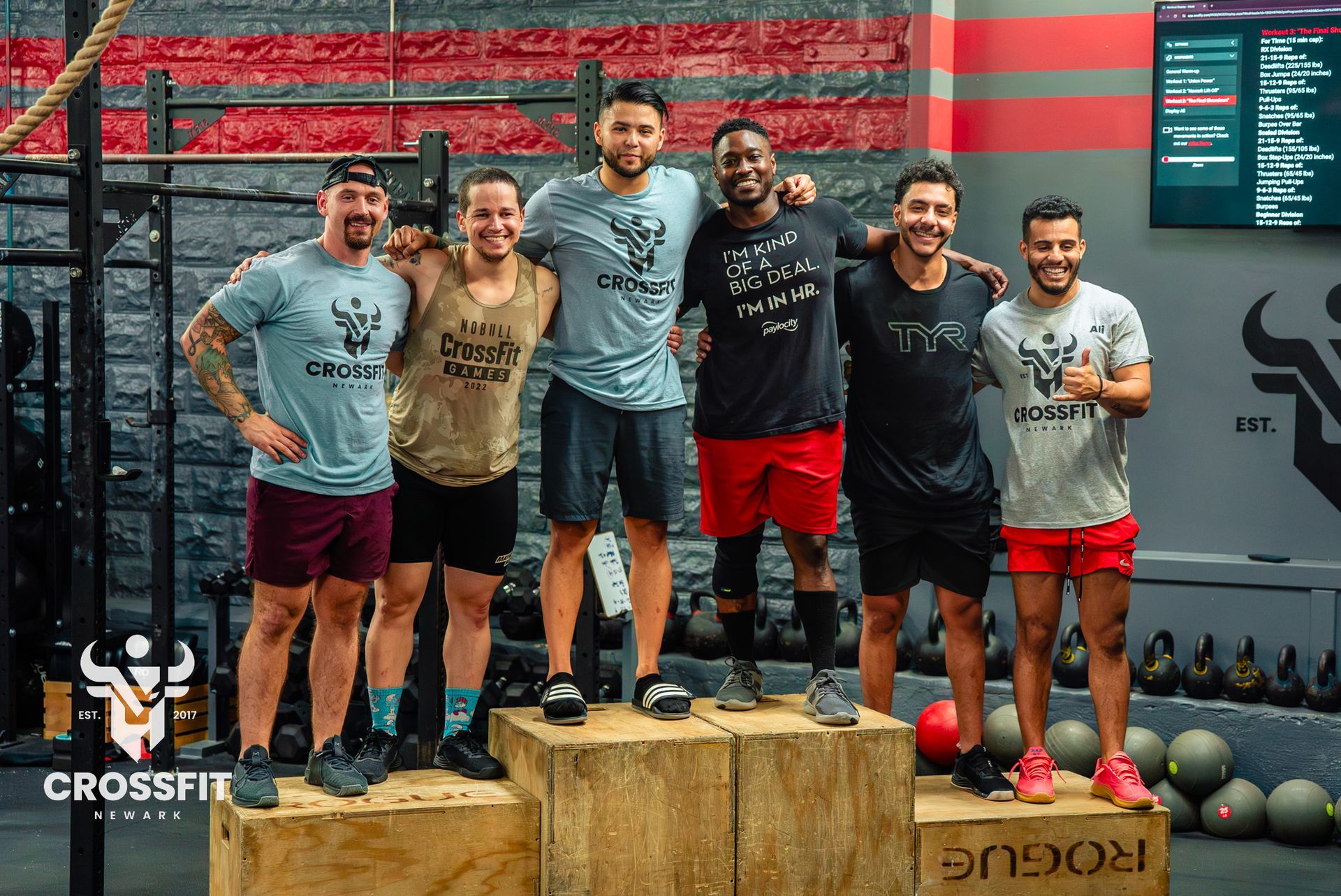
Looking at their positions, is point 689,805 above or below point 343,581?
below

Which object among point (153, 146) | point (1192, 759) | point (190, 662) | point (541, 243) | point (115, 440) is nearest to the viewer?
point (541, 243)

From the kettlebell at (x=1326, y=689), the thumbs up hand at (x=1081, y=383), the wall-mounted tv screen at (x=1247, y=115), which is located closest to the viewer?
the thumbs up hand at (x=1081, y=383)

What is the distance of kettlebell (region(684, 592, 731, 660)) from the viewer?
18.8ft

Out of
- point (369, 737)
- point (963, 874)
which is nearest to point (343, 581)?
point (369, 737)

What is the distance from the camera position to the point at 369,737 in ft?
12.9

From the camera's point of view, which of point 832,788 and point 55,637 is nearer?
point 832,788

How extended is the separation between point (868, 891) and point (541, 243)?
79.6 inches

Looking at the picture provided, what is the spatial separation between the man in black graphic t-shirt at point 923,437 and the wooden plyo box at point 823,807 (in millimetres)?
387

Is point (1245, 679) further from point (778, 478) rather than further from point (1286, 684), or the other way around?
point (778, 478)

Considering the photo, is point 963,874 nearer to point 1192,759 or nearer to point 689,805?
point 689,805

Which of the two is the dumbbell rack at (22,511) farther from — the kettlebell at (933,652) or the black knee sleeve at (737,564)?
the kettlebell at (933,652)

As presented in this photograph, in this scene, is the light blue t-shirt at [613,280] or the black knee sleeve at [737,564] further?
the black knee sleeve at [737,564]

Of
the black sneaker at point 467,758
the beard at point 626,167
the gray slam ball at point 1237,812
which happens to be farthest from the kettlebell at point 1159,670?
the beard at point 626,167

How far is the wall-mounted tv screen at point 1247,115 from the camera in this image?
5496mm
